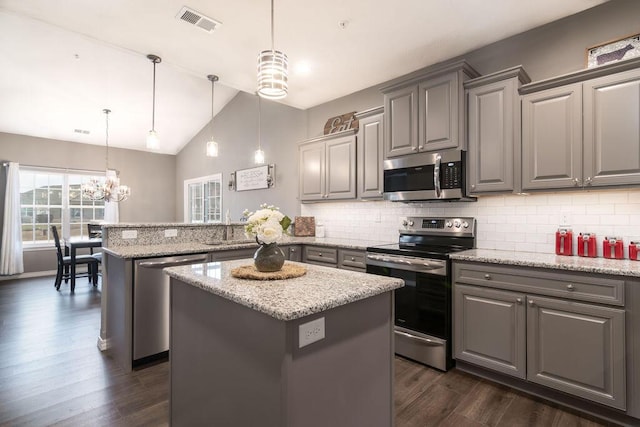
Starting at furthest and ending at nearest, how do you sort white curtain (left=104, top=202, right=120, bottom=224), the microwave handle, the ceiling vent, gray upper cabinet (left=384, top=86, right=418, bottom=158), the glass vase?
white curtain (left=104, top=202, right=120, bottom=224)
gray upper cabinet (left=384, top=86, right=418, bottom=158)
the microwave handle
the ceiling vent
the glass vase

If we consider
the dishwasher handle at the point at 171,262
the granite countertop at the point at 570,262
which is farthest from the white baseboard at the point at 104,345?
the granite countertop at the point at 570,262

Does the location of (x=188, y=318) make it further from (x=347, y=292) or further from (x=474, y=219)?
(x=474, y=219)

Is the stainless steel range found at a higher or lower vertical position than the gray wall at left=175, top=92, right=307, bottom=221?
lower

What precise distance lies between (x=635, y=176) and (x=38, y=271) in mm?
8913

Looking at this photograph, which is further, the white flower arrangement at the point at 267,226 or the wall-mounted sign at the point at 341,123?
the wall-mounted sign at the point at 341,123

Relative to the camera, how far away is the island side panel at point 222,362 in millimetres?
1209

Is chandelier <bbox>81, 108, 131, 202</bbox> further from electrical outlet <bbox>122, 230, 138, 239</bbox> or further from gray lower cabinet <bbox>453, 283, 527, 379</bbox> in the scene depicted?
gray lower cabinet <bbox>453, 283, 527, 379</bbox>

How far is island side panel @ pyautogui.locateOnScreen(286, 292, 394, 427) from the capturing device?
3.86ft

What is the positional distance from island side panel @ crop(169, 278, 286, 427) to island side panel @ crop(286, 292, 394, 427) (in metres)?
0.08

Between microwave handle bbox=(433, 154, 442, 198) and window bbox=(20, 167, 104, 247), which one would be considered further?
window bbox=(20, 167, 104, 247)

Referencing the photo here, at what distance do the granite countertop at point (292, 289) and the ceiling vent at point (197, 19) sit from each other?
2.11 metres

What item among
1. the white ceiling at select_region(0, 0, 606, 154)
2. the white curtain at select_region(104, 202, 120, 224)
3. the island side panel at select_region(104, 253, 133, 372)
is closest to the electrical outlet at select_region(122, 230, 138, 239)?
the island side panel at select_region(104, 253, 133, 372)

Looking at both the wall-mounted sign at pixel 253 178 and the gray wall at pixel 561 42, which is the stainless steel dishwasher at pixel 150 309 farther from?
the gray wall at pixel 561 42

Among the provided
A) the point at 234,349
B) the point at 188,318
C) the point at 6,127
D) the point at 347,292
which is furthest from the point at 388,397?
the point at 6,127
